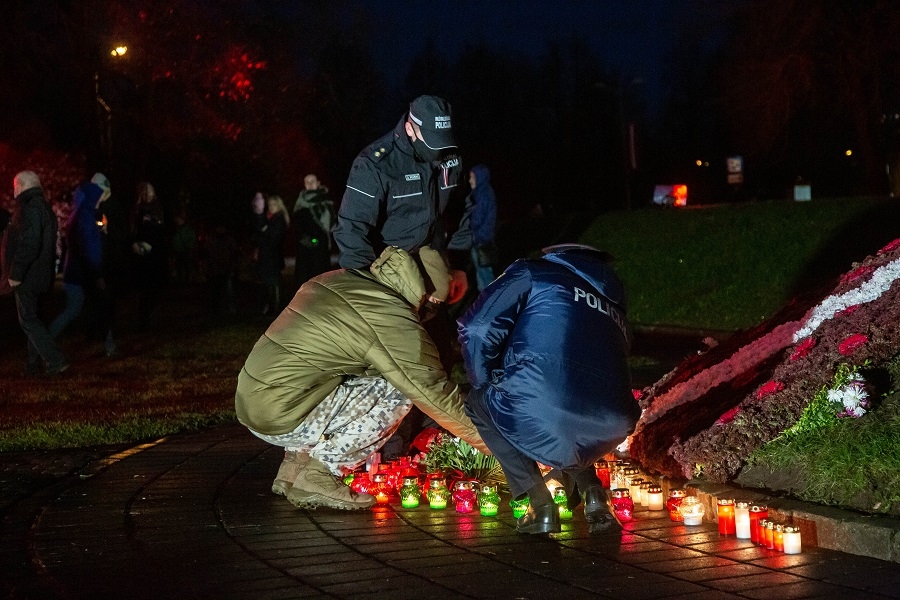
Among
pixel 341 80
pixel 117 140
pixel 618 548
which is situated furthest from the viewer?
pixel 341 80

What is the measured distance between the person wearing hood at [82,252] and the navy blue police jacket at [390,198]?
663 cm

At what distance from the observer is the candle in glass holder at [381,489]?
612 centimetres

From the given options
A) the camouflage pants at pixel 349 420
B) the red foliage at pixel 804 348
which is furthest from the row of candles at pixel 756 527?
the camouflage pants at pixel 349 420

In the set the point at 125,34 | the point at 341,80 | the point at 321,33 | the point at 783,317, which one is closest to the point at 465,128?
the point at 341,80

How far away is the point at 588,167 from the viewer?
195 feet

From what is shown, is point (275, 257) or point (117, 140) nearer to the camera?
point (275, 257)

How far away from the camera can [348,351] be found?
5.71 m

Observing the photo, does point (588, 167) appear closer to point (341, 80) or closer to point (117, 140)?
point (341, 80)

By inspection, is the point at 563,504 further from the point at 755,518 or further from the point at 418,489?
the point at 755,518

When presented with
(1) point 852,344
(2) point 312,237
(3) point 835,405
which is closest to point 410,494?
(3) point 835,405

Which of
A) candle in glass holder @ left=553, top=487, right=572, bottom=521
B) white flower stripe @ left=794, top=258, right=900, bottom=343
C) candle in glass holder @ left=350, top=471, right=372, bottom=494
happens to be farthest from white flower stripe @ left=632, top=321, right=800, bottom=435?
candle in glass holder @ left=350, top=471, right=372, bottom=494

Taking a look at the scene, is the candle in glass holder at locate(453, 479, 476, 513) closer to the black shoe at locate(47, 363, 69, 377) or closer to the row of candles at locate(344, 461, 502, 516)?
the row of candles at locate(344, 461, 502, 516)

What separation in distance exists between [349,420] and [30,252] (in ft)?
20.8

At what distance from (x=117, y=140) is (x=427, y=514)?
2515 cm
